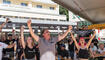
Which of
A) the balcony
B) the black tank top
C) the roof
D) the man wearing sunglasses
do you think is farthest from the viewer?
the balcony

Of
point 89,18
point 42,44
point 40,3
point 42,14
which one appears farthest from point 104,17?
point 40,3

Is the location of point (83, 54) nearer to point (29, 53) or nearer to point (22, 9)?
point (29, 53)

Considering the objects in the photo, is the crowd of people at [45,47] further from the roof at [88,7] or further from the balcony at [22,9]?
the balcony at [22,9]

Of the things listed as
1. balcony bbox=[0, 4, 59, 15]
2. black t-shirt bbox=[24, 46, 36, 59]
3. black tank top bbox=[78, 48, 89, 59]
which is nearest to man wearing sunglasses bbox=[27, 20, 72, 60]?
black t-shirt bbox=[24, 46, 36, 59]

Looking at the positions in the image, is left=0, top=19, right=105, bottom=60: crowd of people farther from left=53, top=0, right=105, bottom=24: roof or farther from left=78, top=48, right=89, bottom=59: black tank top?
left=53, top=0, right=105, bottom=24: roof

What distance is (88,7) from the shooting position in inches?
184

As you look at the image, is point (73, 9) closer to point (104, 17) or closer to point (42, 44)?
point (104, 17)

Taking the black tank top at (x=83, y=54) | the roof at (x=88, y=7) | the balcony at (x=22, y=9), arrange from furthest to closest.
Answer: the balcony at (x=22, y=9), the black tank top at (x=83, y=54), the roof at (x=88, y=7)

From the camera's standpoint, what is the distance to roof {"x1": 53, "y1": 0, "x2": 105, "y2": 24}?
4.15 m

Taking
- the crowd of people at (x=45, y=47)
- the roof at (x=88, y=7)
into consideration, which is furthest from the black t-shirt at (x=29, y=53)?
the roof at (x=88, y=7)

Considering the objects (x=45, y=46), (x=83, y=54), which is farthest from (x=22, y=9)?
(x=45, y=46)

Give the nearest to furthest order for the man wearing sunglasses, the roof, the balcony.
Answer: the man wearing sunglasses → the roof → the balcony

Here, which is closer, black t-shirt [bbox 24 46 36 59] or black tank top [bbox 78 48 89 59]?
black t-shirt [bbox 24 46 36 59]

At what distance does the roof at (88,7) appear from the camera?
4147 millimetres
